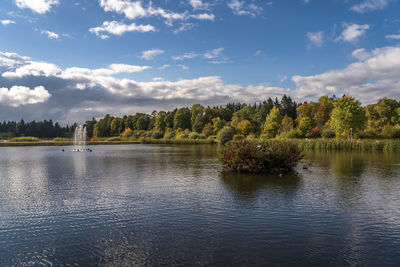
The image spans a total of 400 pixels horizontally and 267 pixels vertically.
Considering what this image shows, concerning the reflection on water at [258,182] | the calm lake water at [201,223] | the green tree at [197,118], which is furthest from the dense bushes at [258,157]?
the green tree at [197,118]

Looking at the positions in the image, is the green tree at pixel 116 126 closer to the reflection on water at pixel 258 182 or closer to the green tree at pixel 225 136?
the green tree at pixel 225 136

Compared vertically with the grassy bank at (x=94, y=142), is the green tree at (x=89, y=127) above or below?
above

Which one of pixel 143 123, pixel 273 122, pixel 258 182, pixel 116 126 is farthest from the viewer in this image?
pixel 116 126

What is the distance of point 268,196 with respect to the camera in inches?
500

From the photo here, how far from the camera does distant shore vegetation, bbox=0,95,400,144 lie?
2331 inches

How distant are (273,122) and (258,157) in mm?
60740

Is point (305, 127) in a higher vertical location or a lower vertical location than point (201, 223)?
higher

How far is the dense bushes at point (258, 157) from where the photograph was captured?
757 inches

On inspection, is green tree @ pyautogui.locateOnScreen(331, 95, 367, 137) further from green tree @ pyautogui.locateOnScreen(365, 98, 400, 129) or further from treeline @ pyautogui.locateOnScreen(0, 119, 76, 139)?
treeline @ pyautogui.locateOnScreen(0, 119, 76, 139)

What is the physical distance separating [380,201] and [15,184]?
1762 centimetres

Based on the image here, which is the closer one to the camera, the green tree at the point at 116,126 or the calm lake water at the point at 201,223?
the calm lake water at the point at 201,223

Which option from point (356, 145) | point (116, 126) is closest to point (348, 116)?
point (356, 145)

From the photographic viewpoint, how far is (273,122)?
77.6 m

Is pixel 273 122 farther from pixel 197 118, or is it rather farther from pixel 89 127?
pixel 89 127
